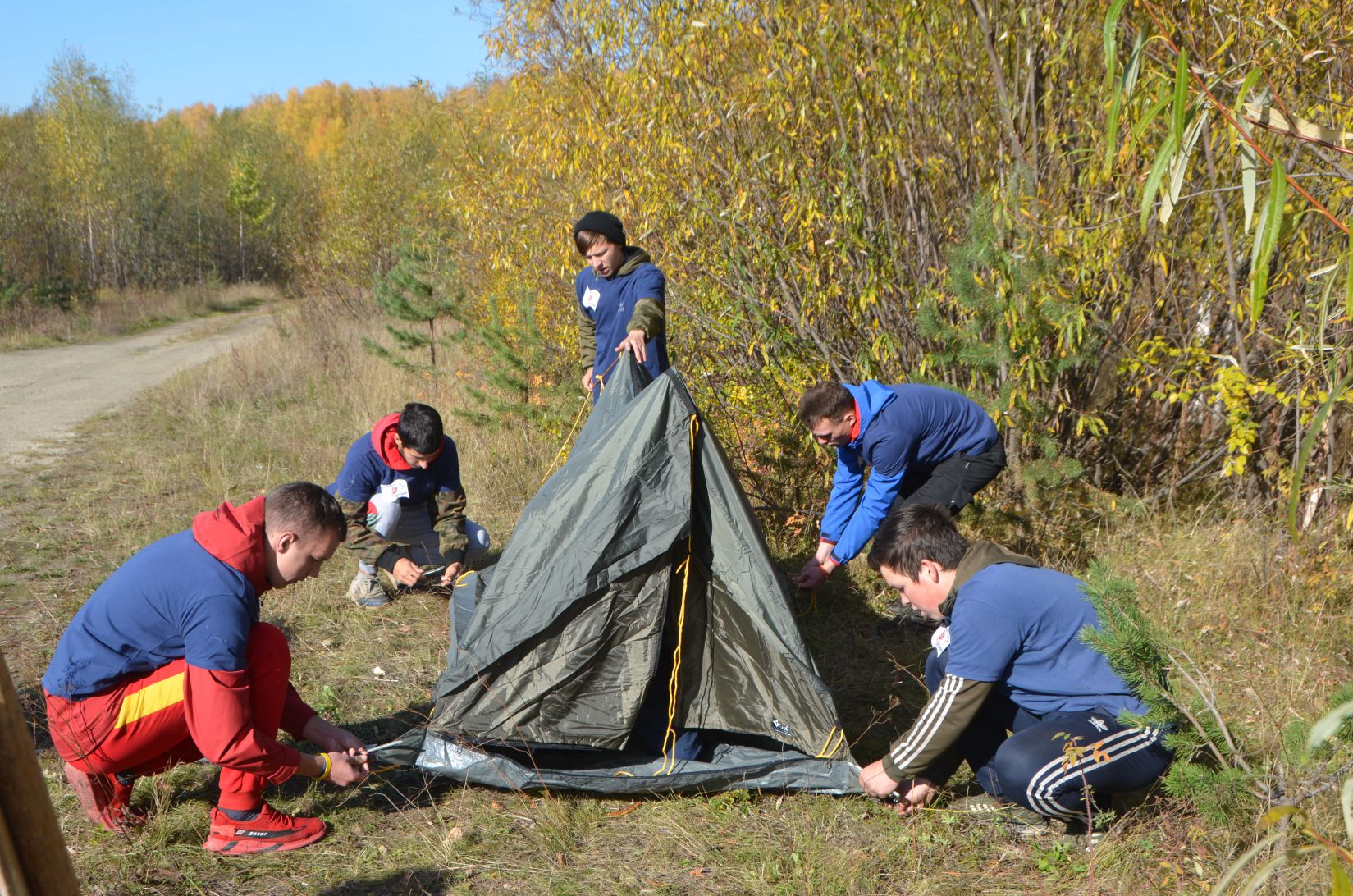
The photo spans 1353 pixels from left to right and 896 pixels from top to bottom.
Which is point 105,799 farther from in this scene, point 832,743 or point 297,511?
point 832,743

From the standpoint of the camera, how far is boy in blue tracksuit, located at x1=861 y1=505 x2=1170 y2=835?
257cm

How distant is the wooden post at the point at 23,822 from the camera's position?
1438 millimetres

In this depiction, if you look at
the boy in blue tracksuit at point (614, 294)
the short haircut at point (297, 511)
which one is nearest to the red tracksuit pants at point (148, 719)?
the short haircut at point (297, 511)

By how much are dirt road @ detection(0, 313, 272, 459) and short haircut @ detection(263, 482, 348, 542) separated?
21.5 feet

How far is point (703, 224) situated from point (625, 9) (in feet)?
4.70

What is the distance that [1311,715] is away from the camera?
130 inches

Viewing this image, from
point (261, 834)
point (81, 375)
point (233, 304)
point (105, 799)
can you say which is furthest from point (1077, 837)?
point (233, 304)

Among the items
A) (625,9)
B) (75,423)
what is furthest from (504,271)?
(75,423)

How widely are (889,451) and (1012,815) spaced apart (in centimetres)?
151

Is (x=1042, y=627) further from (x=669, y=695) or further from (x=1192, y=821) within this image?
(x=669, y=695)

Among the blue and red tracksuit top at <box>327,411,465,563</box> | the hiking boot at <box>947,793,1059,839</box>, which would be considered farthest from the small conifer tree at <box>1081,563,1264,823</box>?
the blue and red tracksuit top at <box>327,411,465,563</box>

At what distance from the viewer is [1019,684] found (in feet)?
8.94

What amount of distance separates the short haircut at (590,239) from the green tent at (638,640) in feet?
4.99

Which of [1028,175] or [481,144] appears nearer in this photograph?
[1028,175]
